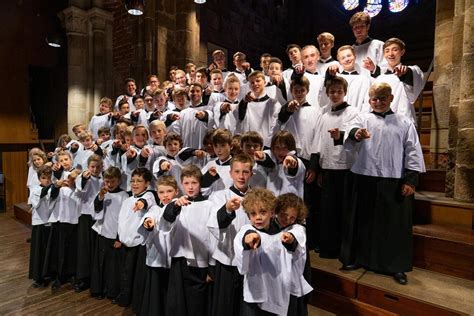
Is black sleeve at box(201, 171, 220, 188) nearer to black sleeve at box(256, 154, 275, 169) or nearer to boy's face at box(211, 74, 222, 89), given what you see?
black sleeve at box(256, 154, 275, 169)

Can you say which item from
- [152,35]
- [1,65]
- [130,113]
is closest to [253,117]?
[130,113]

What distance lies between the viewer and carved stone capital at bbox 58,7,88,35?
25.2 feet

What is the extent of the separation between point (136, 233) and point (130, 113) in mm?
3123

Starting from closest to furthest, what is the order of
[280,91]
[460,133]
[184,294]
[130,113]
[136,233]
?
[184,294]
[136,233]
[460,133]
[280,91]
[130,113]

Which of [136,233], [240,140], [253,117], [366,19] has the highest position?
[366,19]

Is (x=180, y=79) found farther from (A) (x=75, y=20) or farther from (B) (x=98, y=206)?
(A) (x=75, y=20)

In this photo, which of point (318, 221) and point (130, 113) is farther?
point (130, 113)

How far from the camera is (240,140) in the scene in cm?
323

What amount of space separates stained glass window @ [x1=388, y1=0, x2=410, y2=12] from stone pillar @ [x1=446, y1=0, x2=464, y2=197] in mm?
8417

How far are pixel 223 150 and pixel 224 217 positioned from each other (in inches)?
34.2

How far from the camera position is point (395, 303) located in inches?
105

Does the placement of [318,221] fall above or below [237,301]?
above

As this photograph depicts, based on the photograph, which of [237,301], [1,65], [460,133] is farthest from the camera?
[1,65]

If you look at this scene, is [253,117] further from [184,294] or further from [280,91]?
[184,294]
